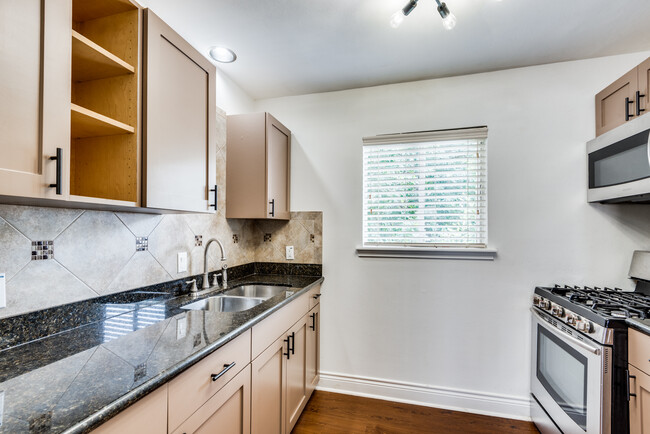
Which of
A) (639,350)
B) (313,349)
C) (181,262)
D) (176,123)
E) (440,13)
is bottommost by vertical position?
(313,349)

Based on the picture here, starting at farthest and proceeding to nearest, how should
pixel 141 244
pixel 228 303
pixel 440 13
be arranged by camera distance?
A: pixel 228 303 < pixel 141 244 < pixel 440 13

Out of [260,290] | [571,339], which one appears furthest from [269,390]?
[571,339]

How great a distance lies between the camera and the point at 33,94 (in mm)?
802

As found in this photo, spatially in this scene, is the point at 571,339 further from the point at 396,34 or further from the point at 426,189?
the point at 396,34

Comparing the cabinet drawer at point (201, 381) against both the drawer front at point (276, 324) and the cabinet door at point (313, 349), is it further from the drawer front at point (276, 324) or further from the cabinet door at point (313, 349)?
Result: the cabinet door at point (313, 349)

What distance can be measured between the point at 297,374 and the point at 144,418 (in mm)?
1305

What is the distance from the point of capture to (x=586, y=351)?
1466 mm

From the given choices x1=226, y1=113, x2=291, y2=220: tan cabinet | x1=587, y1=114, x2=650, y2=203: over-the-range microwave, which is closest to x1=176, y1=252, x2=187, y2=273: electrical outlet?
x1=226, y1=113, x2=291, y2=220: tan cabinet

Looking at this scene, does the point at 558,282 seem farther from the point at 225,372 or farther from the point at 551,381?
the point at 225,372

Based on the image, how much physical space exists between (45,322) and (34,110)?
2.49 ft

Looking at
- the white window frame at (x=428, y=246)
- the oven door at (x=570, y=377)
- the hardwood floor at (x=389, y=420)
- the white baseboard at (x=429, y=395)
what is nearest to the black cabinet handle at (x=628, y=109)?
the white window frame at (x=428, y=246)

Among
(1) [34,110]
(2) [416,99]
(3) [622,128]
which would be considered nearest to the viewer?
(1) [34,110]

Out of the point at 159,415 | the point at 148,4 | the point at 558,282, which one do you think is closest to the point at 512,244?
the point at 558,282

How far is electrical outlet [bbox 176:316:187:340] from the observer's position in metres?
1.08
